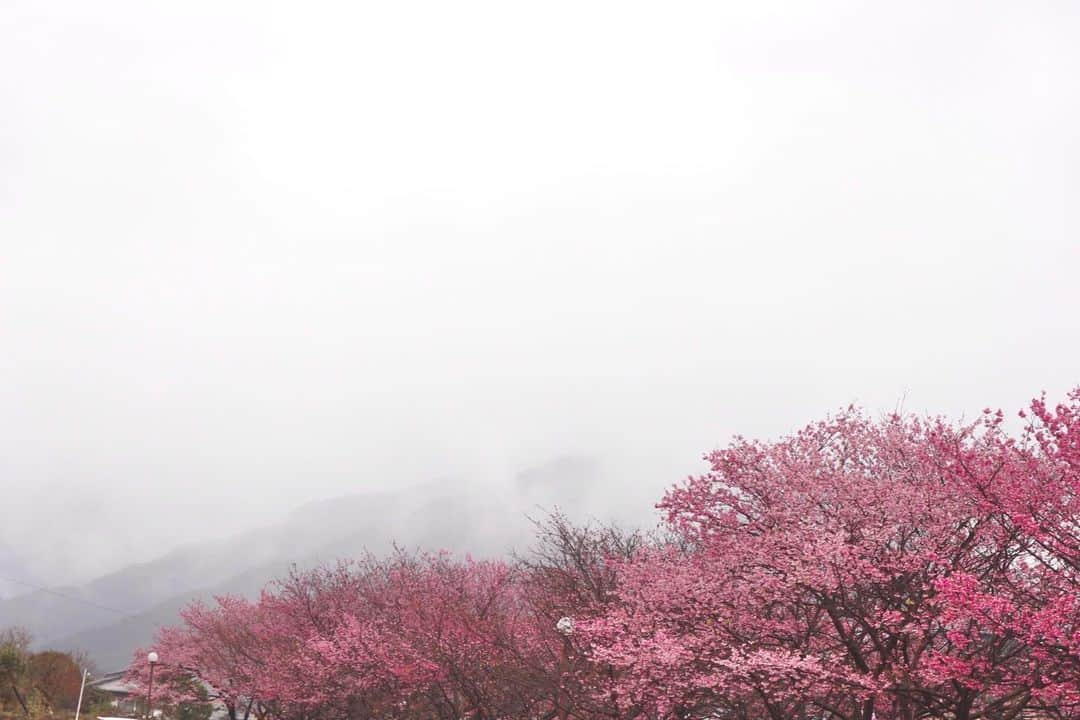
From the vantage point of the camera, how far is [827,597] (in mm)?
13508

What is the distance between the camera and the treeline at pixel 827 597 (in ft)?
35.2

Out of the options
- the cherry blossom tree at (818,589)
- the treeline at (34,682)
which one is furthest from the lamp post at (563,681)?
the treeline at (34,682)

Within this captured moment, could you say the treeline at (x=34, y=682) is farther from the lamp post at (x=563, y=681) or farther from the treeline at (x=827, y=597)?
the lamp post at (x=563, y=681)

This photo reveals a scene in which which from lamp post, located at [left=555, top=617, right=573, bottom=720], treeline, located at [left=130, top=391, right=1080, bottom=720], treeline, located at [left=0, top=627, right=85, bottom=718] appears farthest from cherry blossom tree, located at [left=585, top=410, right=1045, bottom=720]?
treeline, located at [left=0, top=627, right=85, bottom=718]

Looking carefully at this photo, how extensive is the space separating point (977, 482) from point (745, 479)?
4860 mm

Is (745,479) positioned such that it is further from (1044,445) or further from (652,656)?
(1044,445)

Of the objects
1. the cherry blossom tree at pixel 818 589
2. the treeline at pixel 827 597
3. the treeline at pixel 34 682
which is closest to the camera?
the treeline at pixel 827 597

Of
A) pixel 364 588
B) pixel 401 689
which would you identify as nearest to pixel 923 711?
pixel 401 689

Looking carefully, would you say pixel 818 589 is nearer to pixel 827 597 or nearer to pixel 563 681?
pixel 827 597

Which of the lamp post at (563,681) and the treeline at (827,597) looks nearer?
the treeline at (827,597)

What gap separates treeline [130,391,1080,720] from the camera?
422 inches

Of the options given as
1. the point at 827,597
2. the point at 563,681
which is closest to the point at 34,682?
the point at 563,681

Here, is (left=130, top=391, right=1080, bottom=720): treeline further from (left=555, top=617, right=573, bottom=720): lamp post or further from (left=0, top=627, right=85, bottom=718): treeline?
(left=0, top=627, right=85, bottom=718): treeline

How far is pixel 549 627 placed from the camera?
21.9 m
